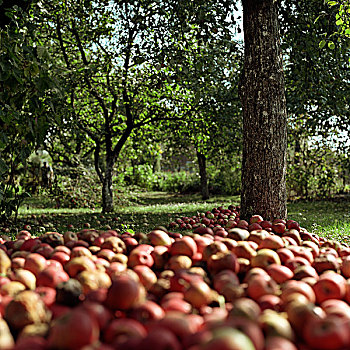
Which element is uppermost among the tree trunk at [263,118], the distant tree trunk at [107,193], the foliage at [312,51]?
the foliage at [312,51]

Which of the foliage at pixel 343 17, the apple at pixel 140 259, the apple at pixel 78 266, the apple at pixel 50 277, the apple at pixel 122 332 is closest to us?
the apple at pixel 122 332

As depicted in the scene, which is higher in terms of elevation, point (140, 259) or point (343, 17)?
point (343, 17)

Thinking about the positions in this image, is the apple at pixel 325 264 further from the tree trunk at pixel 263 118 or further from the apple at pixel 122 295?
the tree trunk at pixel 263 118

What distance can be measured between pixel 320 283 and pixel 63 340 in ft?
2.68

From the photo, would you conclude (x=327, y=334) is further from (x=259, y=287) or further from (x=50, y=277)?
(x=50, y=277)

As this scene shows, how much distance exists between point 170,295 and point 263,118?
292 cm

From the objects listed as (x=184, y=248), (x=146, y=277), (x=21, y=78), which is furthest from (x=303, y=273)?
(x=21, y=78)

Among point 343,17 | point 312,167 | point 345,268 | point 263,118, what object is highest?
point 343,17

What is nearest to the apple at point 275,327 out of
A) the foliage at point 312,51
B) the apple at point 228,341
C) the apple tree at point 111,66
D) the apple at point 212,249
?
the apple at point 228,341

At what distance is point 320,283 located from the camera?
1.18 m

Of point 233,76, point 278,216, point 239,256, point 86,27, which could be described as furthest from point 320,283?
point 86,27

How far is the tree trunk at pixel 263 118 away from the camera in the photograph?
3635 millimetres

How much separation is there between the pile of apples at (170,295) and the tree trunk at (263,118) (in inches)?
76.4

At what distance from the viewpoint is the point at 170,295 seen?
1041 millimetres
